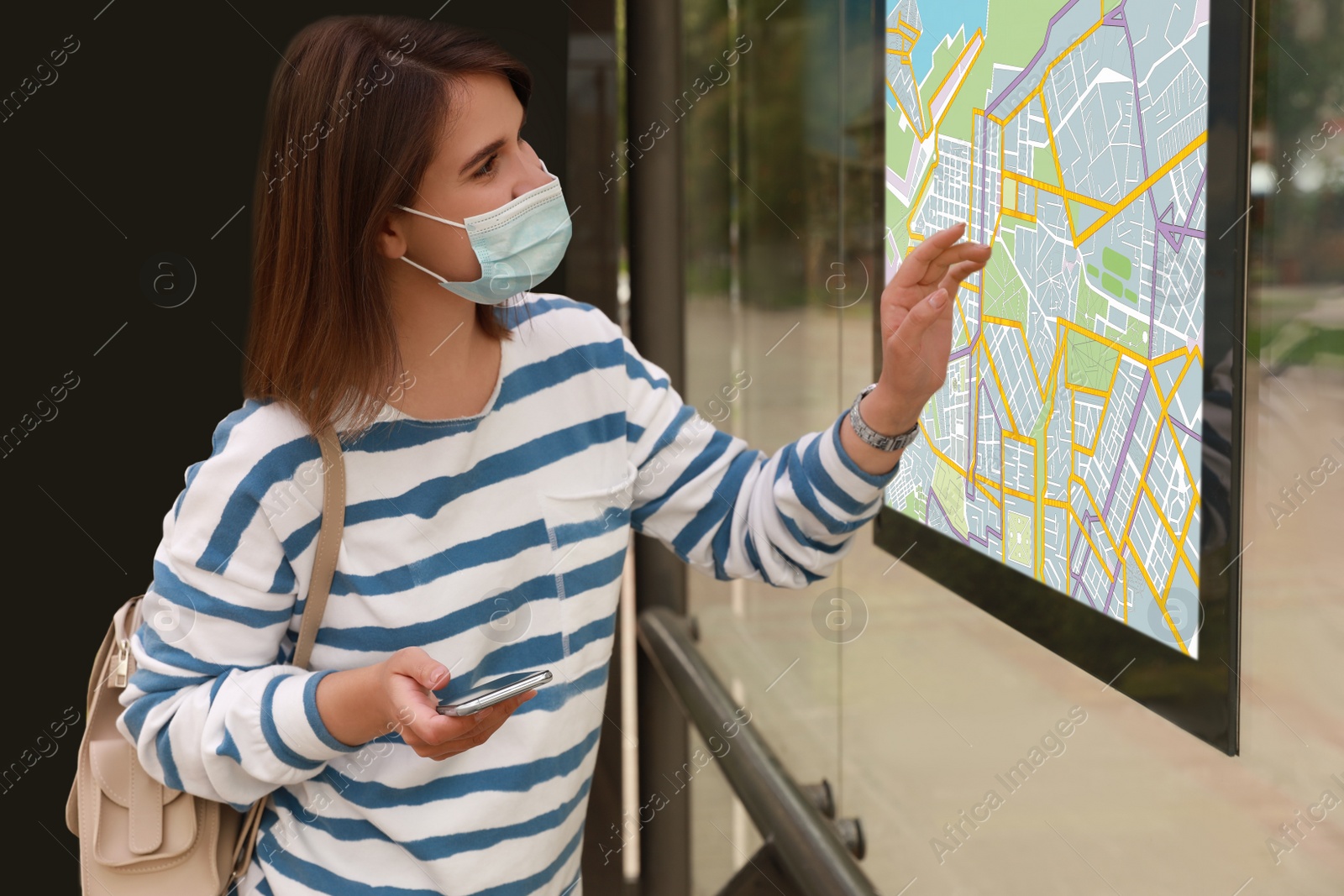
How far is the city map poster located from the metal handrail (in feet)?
2.47

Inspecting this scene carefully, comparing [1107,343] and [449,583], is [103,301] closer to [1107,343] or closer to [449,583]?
[449,583]

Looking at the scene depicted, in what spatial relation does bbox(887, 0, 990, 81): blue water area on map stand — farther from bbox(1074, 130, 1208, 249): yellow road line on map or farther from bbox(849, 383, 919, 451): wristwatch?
bbox(849, 383, 919, 451): wristwatch

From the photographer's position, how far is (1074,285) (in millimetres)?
1161

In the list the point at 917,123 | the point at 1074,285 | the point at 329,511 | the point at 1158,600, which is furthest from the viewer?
the point at 917,123

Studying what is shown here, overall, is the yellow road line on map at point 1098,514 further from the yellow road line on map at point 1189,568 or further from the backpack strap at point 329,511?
the backpack strap at point 329,511

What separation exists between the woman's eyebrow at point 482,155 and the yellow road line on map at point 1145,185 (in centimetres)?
67

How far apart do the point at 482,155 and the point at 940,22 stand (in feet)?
1.87

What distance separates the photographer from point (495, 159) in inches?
55.7

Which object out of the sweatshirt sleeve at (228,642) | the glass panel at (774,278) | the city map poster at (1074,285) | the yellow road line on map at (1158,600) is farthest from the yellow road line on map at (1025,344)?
the sweatshirt sleeve at (228,642)

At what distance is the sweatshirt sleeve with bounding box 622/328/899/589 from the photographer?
4.89ft

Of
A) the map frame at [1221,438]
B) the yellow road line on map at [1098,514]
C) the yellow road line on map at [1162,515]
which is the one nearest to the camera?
the map frame at [1221,438]

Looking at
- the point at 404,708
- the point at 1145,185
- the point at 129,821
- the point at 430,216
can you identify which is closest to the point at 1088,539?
the point at 1145,185

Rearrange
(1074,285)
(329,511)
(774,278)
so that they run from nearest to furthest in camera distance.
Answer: (1074,285)
(329,511)
(774,278)

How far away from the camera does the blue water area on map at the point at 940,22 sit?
131 centimetres
